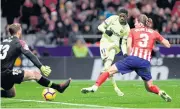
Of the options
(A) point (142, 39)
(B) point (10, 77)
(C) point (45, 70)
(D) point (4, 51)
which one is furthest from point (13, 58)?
(A) point (142, 39)

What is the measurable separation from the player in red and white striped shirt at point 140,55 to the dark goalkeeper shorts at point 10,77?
5.21 ft

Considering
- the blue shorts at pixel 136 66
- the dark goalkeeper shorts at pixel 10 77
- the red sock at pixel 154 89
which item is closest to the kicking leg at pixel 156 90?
the red sock at pixel 154 89

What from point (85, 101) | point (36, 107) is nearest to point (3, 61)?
point (36, 107)

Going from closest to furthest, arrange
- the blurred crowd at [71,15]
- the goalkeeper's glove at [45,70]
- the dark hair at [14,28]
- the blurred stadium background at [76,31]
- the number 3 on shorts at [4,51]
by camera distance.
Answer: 1. the goalkeeper's glove at [45,70]
2. the number 3 on shorts at [4,51]
3. the dark hair at [14,28]
4. the blurred stadium background at [76,31]
5. the blurred crowd at [71,15]

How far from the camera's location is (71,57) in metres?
23.3

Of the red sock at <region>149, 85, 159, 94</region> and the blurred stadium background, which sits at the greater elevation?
the red sock at <region>149, 85, 159, 94</region>

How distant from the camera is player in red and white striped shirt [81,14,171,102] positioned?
A: 46.1 ft

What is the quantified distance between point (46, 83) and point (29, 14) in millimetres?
11732

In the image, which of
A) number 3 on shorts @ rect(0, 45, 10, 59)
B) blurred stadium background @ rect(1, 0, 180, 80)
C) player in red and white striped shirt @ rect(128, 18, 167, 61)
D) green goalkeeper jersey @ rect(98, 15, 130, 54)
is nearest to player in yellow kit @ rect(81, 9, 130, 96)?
green goalkeeper jersey @ rect(98, 15, 130, 54)

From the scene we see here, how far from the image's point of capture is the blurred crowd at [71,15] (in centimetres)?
2458

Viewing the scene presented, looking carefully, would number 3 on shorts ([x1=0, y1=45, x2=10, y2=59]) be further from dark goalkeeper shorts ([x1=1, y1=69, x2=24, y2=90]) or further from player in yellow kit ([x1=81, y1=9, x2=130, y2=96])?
player in yellow kit ([x1=81, y1=9, x2=130, y2=96])

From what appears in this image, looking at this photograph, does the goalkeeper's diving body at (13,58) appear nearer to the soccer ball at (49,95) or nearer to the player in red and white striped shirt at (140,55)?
the soccer ball at (49,95)

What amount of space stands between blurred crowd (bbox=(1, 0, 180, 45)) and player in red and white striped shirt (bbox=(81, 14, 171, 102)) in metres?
10.2

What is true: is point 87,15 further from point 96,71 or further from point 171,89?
point 171,89
